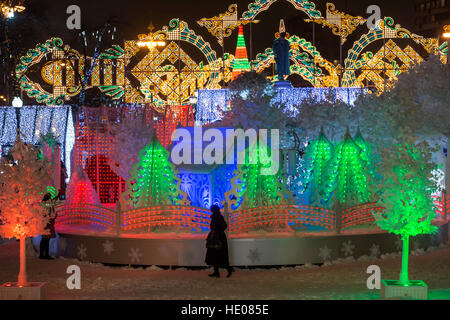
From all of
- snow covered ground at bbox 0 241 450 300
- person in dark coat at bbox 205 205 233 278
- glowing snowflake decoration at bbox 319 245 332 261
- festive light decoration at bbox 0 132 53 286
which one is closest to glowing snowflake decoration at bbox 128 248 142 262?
snow covered ground at bbox 0 241 450 300

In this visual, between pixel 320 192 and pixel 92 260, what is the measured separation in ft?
16.6

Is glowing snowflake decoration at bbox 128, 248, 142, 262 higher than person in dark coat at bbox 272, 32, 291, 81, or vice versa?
person in dark coat at bbox 272, 32, 291, 81

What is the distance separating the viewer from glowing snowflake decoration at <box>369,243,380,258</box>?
12941 millimetres

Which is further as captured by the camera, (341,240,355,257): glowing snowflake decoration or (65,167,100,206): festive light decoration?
(65,167,100,206): festive light decoration

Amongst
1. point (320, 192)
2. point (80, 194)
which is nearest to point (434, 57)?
point (320, 192)

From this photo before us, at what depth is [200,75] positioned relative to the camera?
25.0m

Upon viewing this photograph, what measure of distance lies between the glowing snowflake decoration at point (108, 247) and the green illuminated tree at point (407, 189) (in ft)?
17.2

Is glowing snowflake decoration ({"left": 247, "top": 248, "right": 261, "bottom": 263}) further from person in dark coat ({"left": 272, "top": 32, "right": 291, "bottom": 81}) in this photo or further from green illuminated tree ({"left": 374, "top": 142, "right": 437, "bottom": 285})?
person in dark coat ({"left": 272, "top": 32, "right": 291, "bottom": 81})

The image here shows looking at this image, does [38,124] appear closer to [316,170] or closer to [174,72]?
[174,72]

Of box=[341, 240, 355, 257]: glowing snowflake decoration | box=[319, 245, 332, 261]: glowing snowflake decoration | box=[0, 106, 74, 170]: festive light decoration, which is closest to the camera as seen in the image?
box=[319, 245, 332, 261]: glowing snowflake decoration

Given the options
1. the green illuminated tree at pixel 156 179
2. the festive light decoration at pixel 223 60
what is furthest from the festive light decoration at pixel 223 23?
the green illuminated tree at pixel 156 179

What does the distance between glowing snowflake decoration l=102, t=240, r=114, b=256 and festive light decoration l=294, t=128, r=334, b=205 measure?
4.58 m

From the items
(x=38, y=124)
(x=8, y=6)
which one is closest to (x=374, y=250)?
(x=38, y=124)
